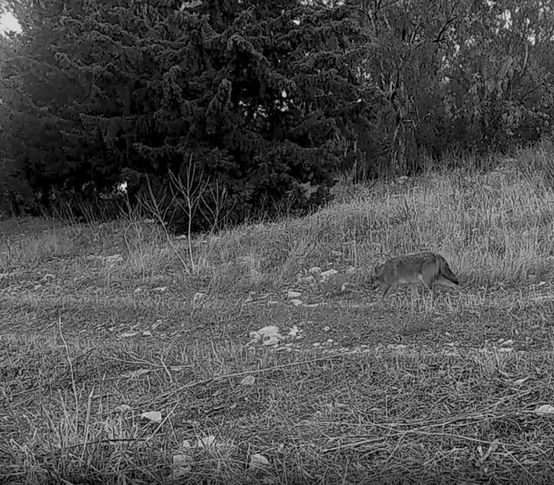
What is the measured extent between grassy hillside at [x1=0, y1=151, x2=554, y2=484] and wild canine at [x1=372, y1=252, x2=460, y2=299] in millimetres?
121

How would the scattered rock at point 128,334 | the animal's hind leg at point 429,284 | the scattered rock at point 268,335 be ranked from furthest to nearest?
the animal's hind leg at point 429,284 → the scattered rock at point 128,334 → the scattered rock at point 268,335

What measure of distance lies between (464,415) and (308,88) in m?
6.49

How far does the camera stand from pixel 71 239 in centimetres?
937

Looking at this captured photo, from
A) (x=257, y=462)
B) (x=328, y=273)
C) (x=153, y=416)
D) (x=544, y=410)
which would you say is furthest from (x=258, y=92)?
(x=257, y=462)

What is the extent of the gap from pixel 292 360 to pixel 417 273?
5.98ft

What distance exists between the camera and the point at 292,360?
3.41 meters

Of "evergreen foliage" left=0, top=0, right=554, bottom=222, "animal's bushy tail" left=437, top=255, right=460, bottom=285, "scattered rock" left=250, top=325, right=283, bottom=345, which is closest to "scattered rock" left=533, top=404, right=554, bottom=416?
"scattered rock" left=250, top=325, right=283, bottom=345

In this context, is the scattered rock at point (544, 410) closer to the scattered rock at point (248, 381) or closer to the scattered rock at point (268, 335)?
the scattered rock at point (248, 381)

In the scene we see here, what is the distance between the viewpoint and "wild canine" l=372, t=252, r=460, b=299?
4859 mm

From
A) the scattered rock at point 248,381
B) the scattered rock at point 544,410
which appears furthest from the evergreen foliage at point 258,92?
the scattered rock at point 544,410

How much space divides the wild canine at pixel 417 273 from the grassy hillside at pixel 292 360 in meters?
0.12

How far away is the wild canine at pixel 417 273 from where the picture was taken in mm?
4859

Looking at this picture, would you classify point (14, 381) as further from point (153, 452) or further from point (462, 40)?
point (462, 40)

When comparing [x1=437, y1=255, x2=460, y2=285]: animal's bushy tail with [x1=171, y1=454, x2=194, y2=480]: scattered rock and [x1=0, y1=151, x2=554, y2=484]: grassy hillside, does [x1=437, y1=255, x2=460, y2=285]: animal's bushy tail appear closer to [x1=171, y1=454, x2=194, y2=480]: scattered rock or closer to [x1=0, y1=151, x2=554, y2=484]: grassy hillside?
[x1=0, y1=151, x2=554, y2=484]: grassy hillside
